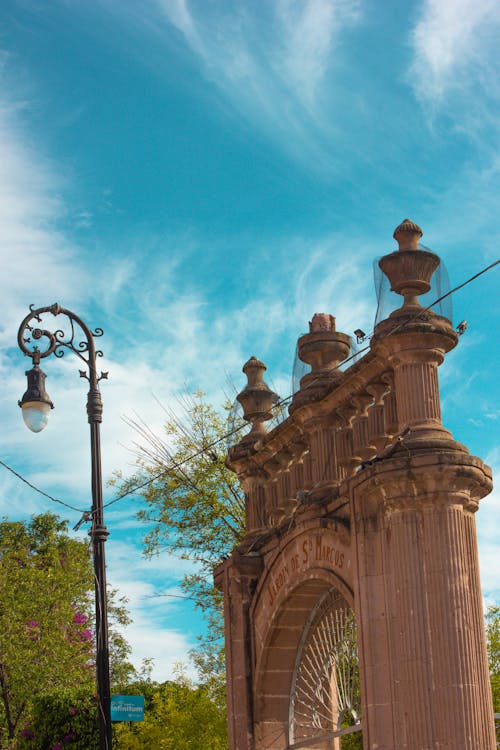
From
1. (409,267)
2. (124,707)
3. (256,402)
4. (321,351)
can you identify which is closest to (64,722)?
(124,707)

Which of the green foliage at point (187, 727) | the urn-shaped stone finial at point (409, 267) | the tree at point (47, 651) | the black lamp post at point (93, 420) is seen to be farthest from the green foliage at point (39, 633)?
the urn-shaped stone finial at point (409, 267)

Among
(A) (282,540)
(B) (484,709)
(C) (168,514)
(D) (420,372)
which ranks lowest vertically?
(B) (484,709)

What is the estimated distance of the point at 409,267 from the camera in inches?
435

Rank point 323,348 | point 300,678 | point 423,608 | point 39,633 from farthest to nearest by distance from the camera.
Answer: point 39,633
point 300,678
point 323,348
point 423,608

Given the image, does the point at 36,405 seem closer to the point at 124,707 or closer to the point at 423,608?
the point at 124,707

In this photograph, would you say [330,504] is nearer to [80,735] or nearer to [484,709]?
[484,709]

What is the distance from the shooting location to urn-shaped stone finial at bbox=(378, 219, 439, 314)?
11.0 metres

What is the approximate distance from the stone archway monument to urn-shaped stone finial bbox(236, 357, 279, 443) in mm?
20

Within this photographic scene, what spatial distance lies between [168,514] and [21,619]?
8674 millimetres

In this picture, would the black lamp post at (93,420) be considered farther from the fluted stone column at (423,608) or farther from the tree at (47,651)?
the tree at (47,651)

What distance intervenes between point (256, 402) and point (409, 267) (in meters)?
4.11

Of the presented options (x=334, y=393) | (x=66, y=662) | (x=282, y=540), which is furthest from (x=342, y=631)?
(x=66, y=662)

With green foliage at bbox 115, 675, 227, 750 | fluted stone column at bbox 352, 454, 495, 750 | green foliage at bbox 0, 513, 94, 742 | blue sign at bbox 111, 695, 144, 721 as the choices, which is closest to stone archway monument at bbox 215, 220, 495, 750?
fluted stone column at bbox 352, 454, 495, 750

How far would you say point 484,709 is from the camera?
9.55m
